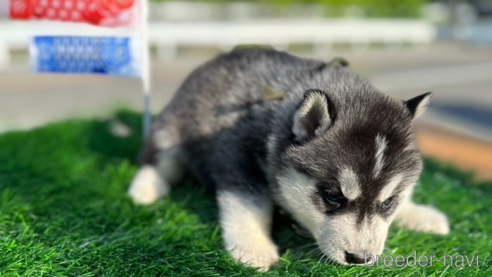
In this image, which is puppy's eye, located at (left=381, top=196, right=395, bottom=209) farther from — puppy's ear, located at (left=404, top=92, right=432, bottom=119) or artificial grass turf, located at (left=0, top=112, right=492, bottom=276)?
puppy's ear, located at (left=404, top=92, right=432, bottom=119)

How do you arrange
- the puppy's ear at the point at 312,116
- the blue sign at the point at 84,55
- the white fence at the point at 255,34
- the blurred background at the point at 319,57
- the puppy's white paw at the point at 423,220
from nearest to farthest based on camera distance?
the puppy's ear at the point at 312,116, the puppy's white paw at the point at 423,220, the blue sign at the point at 84,55, the blurred background at the point at 319,57, the white fence at the point at 255,34

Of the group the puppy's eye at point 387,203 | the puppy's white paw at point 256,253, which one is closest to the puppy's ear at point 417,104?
the puppy's eye at point 387,203

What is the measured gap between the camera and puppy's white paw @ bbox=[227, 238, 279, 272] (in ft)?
9.77

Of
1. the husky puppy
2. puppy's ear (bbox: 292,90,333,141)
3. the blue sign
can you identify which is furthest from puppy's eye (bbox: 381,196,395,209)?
the blue sign

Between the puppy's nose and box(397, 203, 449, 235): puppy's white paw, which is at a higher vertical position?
the puppy's nose

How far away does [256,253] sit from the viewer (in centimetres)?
303

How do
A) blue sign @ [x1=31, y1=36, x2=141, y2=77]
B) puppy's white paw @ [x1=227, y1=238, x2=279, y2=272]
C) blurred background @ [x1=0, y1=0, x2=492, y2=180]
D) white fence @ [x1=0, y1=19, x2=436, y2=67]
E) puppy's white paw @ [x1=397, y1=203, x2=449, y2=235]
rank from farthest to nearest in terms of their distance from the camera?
white fence @ [x1=0, y1=19, x2=436, y2=67] → blurred background @ [x1=0, y1=0, x2=492, y2=180] → blue sign @ [x1=31, y1=36, x2=141, y2=77] → puppy's white paw @ [x1=397, y1=203, x2=449, y2=235] → puppy's white paw @ [x1=227, y1=238, x2=279, y2=272]

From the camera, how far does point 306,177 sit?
2.80m

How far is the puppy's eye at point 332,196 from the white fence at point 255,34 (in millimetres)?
9270

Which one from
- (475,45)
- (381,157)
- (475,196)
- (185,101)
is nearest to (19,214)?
(185,101)

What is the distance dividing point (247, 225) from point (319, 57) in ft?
47.2

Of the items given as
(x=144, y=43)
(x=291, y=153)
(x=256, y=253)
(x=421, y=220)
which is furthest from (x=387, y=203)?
(x=144, y=43)

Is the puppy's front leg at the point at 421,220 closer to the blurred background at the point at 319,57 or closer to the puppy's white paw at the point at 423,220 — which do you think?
the puppy's white paw at the point at 423,220

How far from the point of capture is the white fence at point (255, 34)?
12.5 meters
